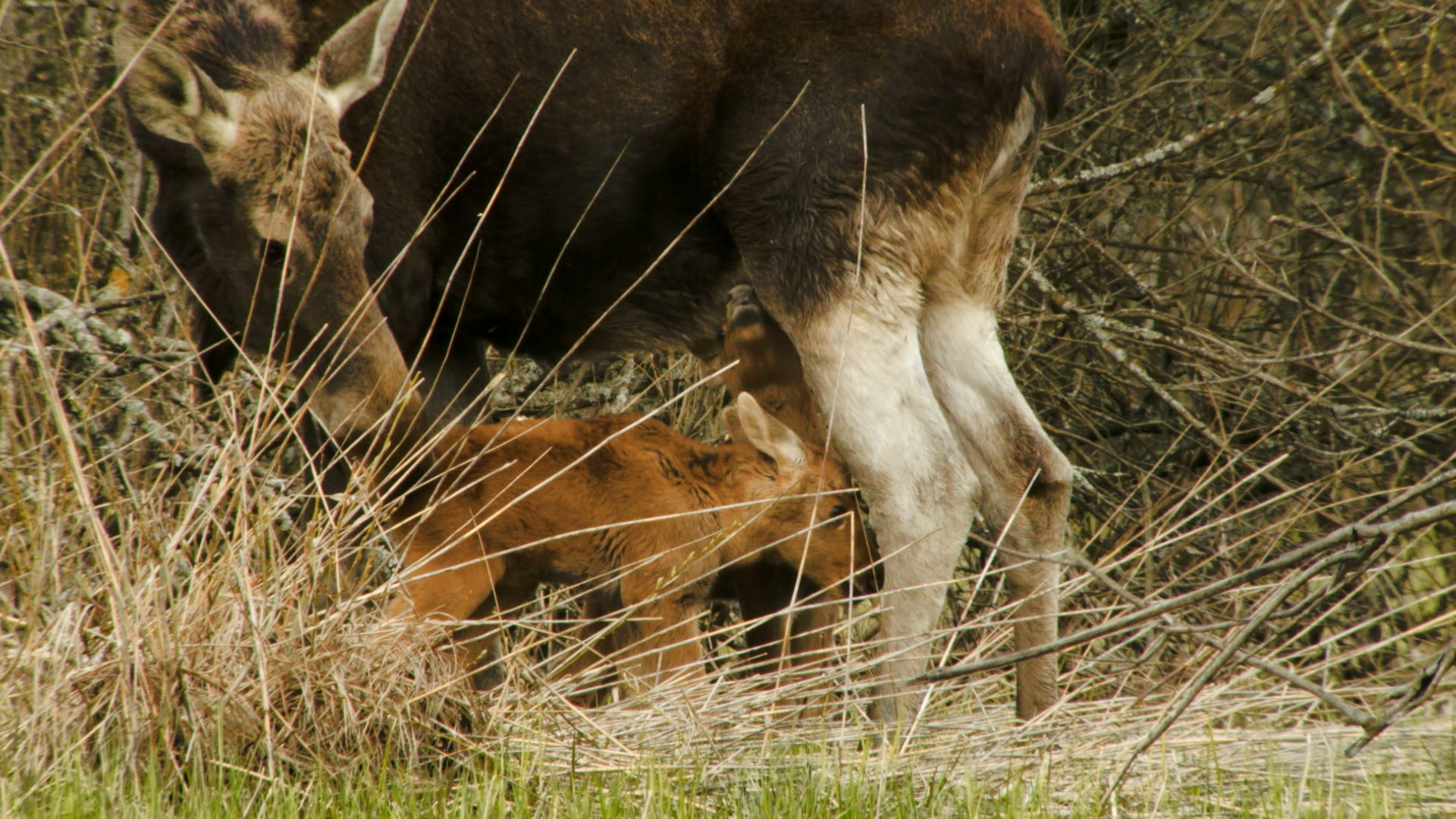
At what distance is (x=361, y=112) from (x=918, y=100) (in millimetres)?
1580

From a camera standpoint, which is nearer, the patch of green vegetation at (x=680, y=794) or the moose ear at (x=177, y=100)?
the patch of green vegetation at (x=680, y=794)

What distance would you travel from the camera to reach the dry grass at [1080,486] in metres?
2.69

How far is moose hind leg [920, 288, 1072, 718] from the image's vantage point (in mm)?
4043

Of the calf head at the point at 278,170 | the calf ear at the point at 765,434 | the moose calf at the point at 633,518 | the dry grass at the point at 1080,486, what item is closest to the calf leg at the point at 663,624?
the moose calf at the point at 633,518

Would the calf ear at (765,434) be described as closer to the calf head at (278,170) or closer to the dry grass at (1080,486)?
the dry grass at (1080,486)

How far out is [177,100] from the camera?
11.8ft

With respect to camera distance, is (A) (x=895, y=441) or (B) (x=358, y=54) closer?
(B) (x=358, y=54)

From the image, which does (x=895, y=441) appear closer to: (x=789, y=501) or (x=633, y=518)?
(x=789, y=501)

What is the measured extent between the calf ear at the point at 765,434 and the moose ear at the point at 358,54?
135 cm

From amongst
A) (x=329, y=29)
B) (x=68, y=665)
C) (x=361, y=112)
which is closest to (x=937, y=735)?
(x=68, y=665)

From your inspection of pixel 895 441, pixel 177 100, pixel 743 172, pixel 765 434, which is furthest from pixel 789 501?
pixel 177 100

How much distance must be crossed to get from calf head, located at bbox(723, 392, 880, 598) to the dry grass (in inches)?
15.8

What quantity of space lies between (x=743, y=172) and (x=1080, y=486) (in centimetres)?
216

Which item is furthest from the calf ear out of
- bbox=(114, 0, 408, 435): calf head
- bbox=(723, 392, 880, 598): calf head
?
bbox=(114, 0, 408, 435): calf head
